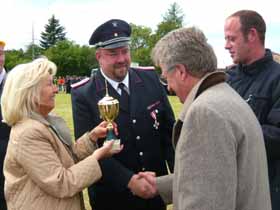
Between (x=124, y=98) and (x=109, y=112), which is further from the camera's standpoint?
(x=124, y=98)

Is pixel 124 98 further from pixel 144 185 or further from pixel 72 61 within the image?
pixel 72 61

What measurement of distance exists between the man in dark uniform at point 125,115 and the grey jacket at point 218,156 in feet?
5.32

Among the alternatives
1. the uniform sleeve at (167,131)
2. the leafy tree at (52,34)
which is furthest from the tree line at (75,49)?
the uniform sleeve at (167,131)

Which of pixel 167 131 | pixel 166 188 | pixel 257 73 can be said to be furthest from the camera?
pixel 167 131

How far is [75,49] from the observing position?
85.1 metres

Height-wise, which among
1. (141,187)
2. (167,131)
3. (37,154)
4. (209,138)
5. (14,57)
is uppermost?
(209,138)

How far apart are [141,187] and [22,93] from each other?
1.20 m

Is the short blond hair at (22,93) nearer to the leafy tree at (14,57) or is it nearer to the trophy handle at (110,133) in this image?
the trophy handle at (110,133)

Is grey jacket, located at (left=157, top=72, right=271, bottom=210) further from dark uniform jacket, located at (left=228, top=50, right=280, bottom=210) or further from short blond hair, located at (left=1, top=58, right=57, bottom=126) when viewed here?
short blond hair, located at (left=1, top=58, right=57, bottom=126)

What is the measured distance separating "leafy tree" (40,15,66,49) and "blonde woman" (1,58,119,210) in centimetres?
10426

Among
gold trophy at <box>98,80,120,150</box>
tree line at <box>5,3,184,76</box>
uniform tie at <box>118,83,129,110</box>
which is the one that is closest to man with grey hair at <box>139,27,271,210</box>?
gold trophy at <box>98,80,120,150</box>

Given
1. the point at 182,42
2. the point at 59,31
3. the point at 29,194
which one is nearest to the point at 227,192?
the point at 182,42

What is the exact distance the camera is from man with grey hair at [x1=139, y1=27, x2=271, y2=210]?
243cm

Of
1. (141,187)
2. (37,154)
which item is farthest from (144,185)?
(37,154)
